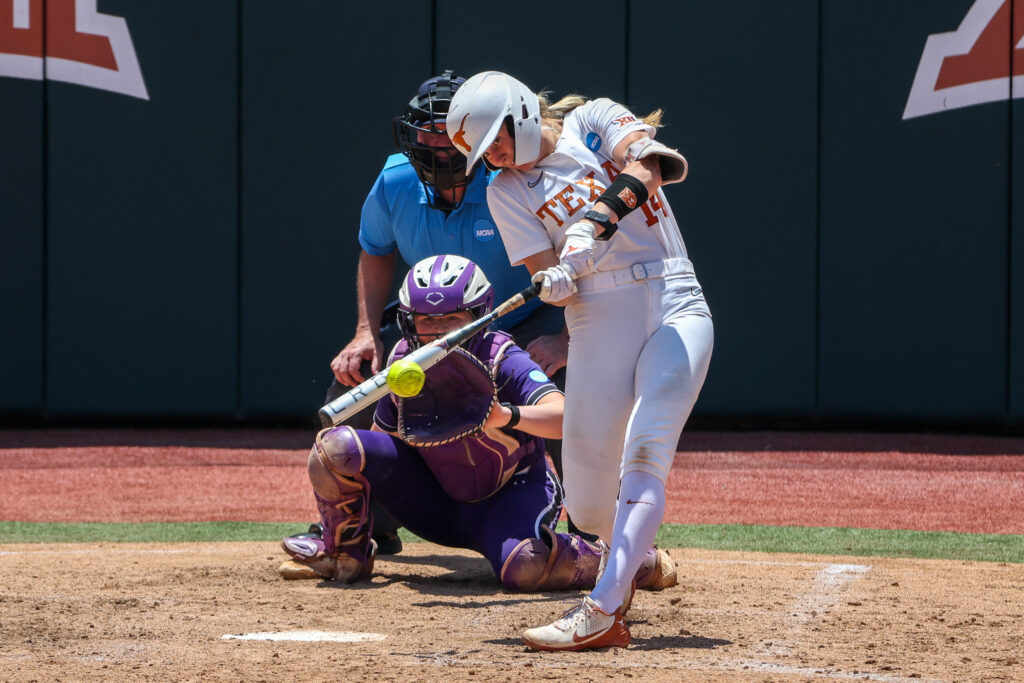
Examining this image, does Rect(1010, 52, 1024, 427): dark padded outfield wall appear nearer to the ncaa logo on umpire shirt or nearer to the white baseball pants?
the ncaa logo on umpire shirt

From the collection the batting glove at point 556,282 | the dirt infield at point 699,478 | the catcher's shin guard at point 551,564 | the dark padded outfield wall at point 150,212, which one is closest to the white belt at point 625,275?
the batting glove at point 556,282

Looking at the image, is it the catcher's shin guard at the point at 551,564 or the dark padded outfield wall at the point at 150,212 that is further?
the dark padded outfield wall at the point at 150,212

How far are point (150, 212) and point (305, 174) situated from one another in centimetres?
131

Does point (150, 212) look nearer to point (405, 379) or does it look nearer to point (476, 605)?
point (476, 605)

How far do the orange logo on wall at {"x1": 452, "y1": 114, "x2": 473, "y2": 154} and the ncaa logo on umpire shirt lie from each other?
1.35 meters

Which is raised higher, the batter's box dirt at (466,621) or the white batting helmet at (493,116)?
the white batting helmet at (493,116)

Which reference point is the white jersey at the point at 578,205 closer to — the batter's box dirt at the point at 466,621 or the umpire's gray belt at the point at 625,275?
the umpire's gray belt at the point at 625,275

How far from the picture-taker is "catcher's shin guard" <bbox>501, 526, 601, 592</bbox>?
5012 millimetres

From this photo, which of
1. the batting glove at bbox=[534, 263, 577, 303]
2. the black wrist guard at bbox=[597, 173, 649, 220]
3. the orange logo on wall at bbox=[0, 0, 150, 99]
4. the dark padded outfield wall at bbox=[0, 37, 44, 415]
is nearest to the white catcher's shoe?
the batting glove at bbox=[534, 263, 577, 303]

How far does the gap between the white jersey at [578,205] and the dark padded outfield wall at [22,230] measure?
286 inches

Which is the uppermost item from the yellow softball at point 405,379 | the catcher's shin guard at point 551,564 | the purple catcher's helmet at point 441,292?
the purple catcher's helmet at point 441,292

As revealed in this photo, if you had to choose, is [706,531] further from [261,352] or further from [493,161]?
[261,352]

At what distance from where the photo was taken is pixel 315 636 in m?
4.31

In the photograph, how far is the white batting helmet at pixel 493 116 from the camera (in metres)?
4.10
